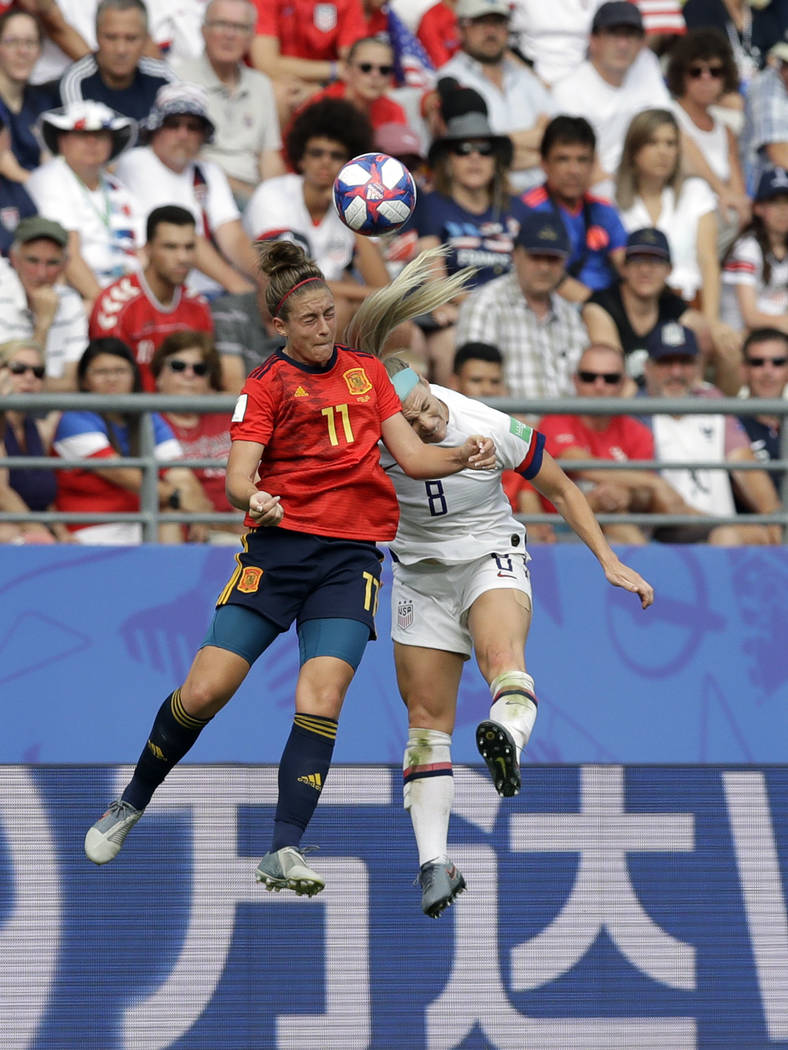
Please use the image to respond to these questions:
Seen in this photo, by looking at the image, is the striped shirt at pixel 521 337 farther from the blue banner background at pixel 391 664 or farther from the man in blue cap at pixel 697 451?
the blue banner background at pixel 391 664

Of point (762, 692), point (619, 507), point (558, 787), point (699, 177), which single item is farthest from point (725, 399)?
point (699, 177)

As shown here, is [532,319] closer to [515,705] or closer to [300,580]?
[300,580]

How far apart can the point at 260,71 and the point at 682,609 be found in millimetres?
4466

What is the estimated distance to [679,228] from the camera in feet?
34.0

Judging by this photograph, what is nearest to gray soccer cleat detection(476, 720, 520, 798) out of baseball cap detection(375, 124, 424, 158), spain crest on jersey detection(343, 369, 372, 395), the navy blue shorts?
the navy blue shorts

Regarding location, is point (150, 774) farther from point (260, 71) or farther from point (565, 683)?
point (260, 71)

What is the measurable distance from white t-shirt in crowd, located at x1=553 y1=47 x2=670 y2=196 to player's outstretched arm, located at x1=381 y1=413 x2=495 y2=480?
5628 mm

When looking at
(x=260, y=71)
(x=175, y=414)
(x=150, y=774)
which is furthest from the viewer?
(x=260, y=71)

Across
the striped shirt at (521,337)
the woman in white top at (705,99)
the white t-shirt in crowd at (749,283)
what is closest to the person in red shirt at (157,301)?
the striped shirt at (521,337)

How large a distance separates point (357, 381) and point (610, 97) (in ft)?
19.4

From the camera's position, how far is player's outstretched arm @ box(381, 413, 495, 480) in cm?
546

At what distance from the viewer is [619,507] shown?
8414 mm

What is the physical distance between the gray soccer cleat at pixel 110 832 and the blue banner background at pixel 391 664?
1702 mm

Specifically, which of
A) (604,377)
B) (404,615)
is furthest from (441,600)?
(604,377)
